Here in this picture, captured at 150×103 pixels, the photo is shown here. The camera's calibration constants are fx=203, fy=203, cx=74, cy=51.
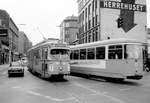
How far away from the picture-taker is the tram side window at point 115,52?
14789 millimetres

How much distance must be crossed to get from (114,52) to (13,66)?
37.3 feet

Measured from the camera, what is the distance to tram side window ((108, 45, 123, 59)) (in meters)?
14.8

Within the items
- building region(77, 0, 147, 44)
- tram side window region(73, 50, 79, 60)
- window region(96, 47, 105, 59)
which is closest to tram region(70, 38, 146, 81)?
window region(96, 47, 105, 59)

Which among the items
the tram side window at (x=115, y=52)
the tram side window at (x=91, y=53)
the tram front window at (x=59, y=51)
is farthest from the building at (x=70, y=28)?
the tram side window at (x=115, y=52)

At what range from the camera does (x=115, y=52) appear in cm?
1516

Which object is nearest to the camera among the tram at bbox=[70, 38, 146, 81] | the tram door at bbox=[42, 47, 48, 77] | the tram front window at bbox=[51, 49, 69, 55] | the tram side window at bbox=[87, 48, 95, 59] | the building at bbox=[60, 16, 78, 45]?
the tram at bbox=[70, 38, 146, 81]

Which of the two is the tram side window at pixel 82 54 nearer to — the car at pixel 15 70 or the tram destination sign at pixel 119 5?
the car at pixel 15 70

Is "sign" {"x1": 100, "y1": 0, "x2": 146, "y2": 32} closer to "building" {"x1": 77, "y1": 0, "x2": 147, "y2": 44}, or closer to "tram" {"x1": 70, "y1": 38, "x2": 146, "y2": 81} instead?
"building" {"x1": 77, "y1": 0, "x2": 147, "y2": 44}

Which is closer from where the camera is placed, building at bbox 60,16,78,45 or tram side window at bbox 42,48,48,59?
tram side window at bbox 42,48,48,59

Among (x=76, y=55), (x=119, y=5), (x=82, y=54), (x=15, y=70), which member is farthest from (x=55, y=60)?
(x=119, y=5)

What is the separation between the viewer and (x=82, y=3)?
57594mm

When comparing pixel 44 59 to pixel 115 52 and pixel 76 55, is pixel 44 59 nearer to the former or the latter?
pixel 76 55

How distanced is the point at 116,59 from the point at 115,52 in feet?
1.75

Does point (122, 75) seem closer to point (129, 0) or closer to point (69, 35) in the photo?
point (129, 0)
